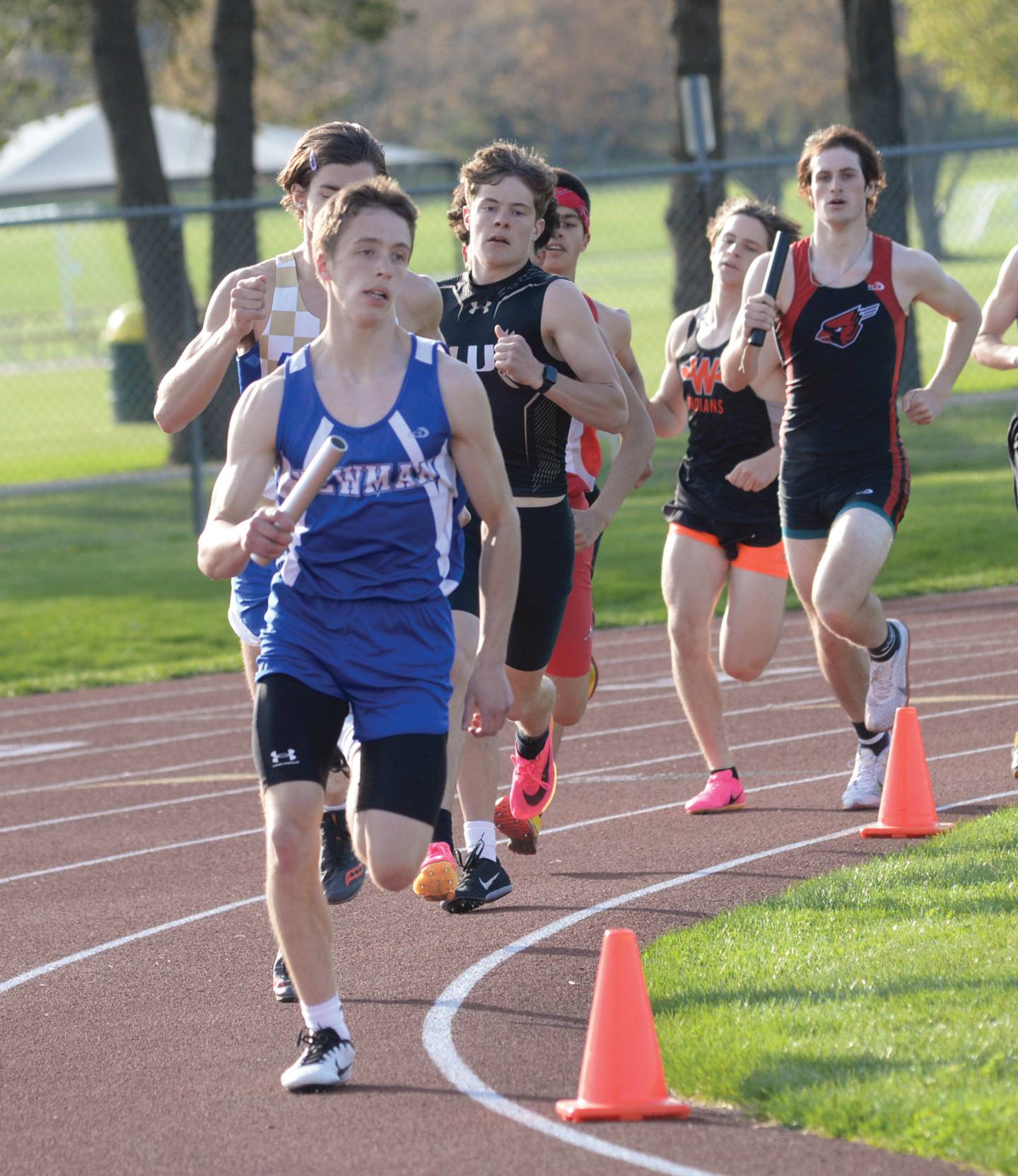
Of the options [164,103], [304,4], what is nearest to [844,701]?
[304,4]

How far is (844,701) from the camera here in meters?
8.21

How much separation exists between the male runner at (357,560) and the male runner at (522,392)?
4.73 feet

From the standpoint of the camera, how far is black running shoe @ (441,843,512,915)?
6.80 meters

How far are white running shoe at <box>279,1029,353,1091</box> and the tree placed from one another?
50300 mm

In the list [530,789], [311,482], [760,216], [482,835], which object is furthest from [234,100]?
[311,482]

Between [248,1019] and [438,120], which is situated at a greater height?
[438,120]

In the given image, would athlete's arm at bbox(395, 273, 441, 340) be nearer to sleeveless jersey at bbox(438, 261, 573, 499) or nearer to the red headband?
sleeveless jersey at bbox(438, 261, 573, 499)

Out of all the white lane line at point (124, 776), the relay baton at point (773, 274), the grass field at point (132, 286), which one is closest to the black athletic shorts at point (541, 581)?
the relay baton at point (773, 274)

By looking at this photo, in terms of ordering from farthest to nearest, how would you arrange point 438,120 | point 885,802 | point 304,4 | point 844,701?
point 438,120, point 304,4, point 844,701, point 885,802

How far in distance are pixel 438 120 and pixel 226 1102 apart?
91.9 metres

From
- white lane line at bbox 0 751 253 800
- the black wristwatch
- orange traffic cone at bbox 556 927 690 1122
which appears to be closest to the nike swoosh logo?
the black wristwatch

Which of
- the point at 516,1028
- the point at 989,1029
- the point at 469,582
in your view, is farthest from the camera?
the point at 469,582

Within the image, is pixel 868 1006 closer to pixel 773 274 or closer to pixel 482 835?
pixel 482 835

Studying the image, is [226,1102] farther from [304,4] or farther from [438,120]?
[438,120]
